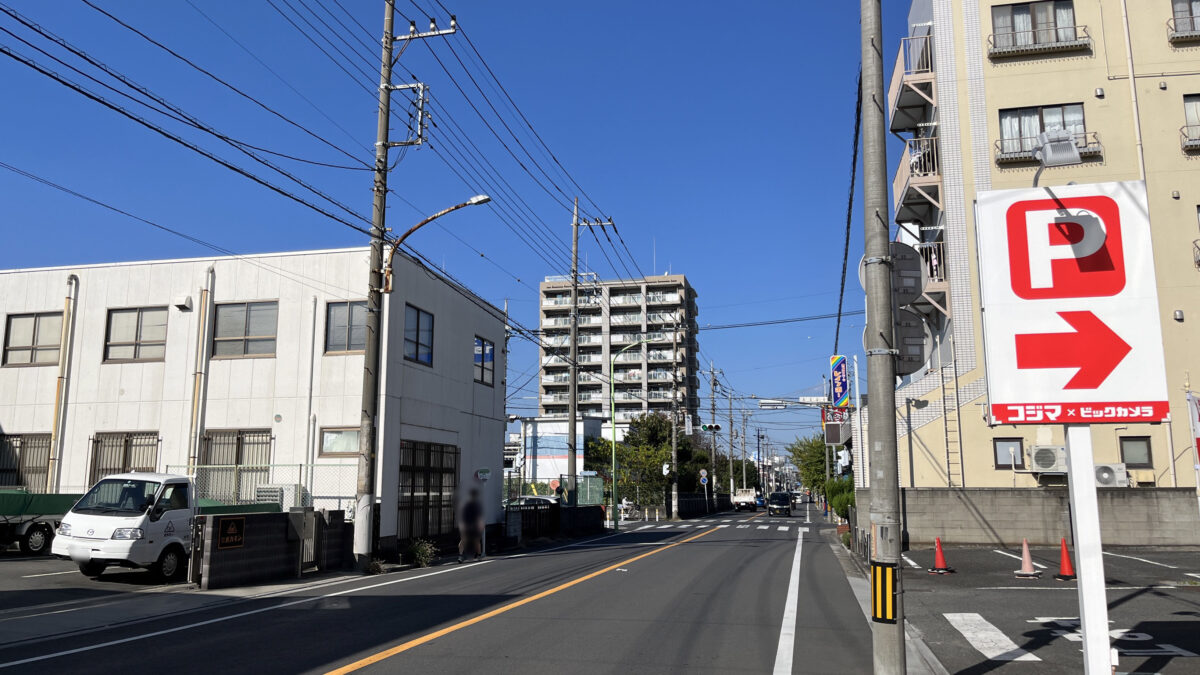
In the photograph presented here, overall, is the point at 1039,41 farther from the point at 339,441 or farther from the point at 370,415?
the point at 339,441

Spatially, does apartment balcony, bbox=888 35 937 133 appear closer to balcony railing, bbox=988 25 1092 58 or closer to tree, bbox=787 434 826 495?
balcony railing, bbox=988 25 1092 58

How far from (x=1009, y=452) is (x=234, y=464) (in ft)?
73.6

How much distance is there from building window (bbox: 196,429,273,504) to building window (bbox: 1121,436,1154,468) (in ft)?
78.7

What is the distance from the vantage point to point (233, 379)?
23.3 metres

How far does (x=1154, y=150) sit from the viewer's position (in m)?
25.8

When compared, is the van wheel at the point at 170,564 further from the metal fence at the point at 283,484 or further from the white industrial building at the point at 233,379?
the white industrial building at the point at 233,379

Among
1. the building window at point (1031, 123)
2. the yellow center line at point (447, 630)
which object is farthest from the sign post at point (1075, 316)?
the building window at point (1031, 123)

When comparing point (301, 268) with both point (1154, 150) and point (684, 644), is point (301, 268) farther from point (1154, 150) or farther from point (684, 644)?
point (1154, 150)

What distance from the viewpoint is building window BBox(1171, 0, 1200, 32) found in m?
26.1

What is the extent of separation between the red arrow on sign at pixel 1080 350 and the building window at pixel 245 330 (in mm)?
20782

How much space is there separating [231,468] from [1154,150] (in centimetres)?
2890

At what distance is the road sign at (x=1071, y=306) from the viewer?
6.24 m

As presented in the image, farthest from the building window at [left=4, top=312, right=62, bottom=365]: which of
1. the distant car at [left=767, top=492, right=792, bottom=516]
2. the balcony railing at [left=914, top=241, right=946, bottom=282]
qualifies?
the distant car at [left=767, top=492, right=792, bottom=516]

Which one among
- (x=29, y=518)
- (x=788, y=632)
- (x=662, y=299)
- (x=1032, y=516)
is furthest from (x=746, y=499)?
(x=788, y=632)
